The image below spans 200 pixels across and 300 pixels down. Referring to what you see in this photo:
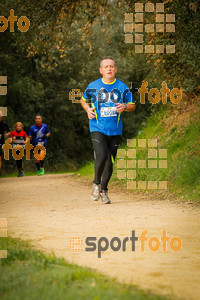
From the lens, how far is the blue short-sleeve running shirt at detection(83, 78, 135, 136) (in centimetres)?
886

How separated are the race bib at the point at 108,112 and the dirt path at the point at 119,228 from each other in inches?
60.5

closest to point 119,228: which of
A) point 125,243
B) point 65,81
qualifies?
point 125,243

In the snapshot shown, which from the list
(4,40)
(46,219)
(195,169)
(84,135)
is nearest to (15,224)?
(46,219)

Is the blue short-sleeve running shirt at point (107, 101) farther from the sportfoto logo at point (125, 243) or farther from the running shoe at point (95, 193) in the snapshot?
the sportfoto logo at point (125, 243)

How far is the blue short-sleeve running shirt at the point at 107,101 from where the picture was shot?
8.86m

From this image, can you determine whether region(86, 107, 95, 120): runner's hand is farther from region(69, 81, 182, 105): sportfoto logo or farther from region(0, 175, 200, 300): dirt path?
region(0, 175, 200, 300): dirt path

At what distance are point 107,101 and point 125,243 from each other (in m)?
3.66

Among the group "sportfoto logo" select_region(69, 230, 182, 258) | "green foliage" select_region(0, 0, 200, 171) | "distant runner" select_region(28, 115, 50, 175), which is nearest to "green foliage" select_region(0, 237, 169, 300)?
"sportfoto logo" select_region(69, 230, 182, 258)

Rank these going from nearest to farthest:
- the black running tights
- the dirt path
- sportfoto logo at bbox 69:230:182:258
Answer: the dirt path
sportfoto logo at bbox 69:230:182:258
the black running tights

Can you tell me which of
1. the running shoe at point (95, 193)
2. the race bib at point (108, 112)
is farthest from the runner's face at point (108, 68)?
the running shoe at point (95, 193)

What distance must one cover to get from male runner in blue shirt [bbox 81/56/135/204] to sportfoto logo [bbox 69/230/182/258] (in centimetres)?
317

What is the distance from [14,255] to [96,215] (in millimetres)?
3028

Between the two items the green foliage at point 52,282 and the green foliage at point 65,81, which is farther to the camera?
the green foliage at point 65,81

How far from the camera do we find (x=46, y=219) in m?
7.57
